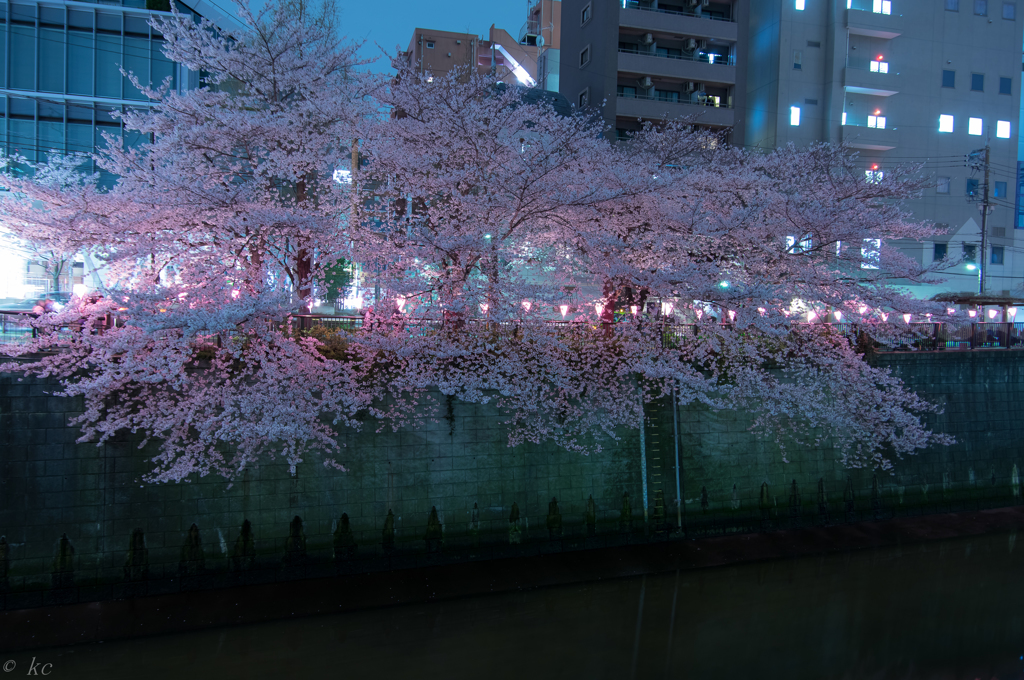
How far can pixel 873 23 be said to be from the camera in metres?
32.5

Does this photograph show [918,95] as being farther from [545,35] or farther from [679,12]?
[545,35]

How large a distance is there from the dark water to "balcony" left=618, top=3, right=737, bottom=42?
2779 centimetres

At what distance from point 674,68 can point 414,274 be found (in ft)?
82.3

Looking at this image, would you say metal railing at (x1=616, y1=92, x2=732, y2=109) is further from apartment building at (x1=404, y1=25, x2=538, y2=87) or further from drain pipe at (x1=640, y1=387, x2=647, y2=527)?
apartment building at (x1=404, y1=25, x2=538, y2=87)

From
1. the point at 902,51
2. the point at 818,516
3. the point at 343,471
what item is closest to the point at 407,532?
the point at 343,471

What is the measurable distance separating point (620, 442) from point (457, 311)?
17.2 ft

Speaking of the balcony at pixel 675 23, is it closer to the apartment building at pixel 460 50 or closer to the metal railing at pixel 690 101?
the metal railing at pixel 690 101

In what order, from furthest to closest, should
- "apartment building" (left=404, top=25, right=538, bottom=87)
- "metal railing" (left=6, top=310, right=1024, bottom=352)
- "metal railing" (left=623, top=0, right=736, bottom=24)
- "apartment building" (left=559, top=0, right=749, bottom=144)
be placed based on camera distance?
"apartment building" (left=404, top=25, right=538, bottom=87) < "metal railing" (left=623, top=0, right=736, bottom=24) < "apartment building" (left=559, top=0, right=749, bottom=144) < "metal railing" (left=6, top=310, right=1024, bottom=352)

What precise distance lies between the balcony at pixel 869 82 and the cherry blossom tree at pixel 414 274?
20.5 meters

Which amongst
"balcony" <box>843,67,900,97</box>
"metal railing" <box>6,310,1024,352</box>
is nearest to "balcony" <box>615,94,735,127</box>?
"balcony" <box>843,67,900,97</box>

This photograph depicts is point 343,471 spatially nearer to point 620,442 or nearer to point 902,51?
point 620,442

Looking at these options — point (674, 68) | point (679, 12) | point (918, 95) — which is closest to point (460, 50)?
point (679, 12)

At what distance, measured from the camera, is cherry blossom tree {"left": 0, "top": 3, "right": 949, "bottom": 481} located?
37.0 ft

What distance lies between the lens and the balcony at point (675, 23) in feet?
104
